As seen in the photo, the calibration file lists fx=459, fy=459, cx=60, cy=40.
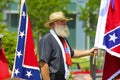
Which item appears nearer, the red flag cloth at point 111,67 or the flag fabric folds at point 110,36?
the flag fabric folds at point 110,36

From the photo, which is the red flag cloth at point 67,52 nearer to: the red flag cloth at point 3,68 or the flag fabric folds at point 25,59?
the flag fabric folds at point 25,59

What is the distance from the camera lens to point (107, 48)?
505 cm

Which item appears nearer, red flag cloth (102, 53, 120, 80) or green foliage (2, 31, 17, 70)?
red flag cloth (102, 53, 120, 80)

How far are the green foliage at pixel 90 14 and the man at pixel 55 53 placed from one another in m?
24.2

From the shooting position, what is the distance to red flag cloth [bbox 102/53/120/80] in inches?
205

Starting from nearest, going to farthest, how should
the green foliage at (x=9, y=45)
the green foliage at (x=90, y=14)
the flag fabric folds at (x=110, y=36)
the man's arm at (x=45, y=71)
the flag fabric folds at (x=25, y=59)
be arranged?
the flag fabric folds at (x=110, y=36) → the man's arm at (x=45, y=71) → the flag fabric folds at (x=25, y=59) → the green foliage at (x=9, y=45) → the green foliage at (x=90, y=14)

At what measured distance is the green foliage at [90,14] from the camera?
30.6m

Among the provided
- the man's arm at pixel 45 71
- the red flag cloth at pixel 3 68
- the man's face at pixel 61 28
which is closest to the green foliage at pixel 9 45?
the red flag cloth at pixel 3 68

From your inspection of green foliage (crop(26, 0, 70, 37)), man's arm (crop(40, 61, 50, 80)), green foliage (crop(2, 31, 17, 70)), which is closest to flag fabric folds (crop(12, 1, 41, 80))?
man's arm (crop(40, 61, 50, 80))

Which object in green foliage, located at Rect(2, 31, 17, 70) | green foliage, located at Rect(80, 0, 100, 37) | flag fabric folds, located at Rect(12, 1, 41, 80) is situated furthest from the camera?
green foliage, located at Rect(80, 0, 100, 37)

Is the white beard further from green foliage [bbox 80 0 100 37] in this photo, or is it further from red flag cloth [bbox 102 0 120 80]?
green foliage [bbox 80 0 100 37]

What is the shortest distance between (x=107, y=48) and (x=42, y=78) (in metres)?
1.23

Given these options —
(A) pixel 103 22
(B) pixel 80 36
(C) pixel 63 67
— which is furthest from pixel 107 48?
(B) pixel 80 36

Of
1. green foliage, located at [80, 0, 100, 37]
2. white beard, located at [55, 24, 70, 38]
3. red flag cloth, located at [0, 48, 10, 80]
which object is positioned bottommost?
green foliage, located at [80, 0, 100, 37]
